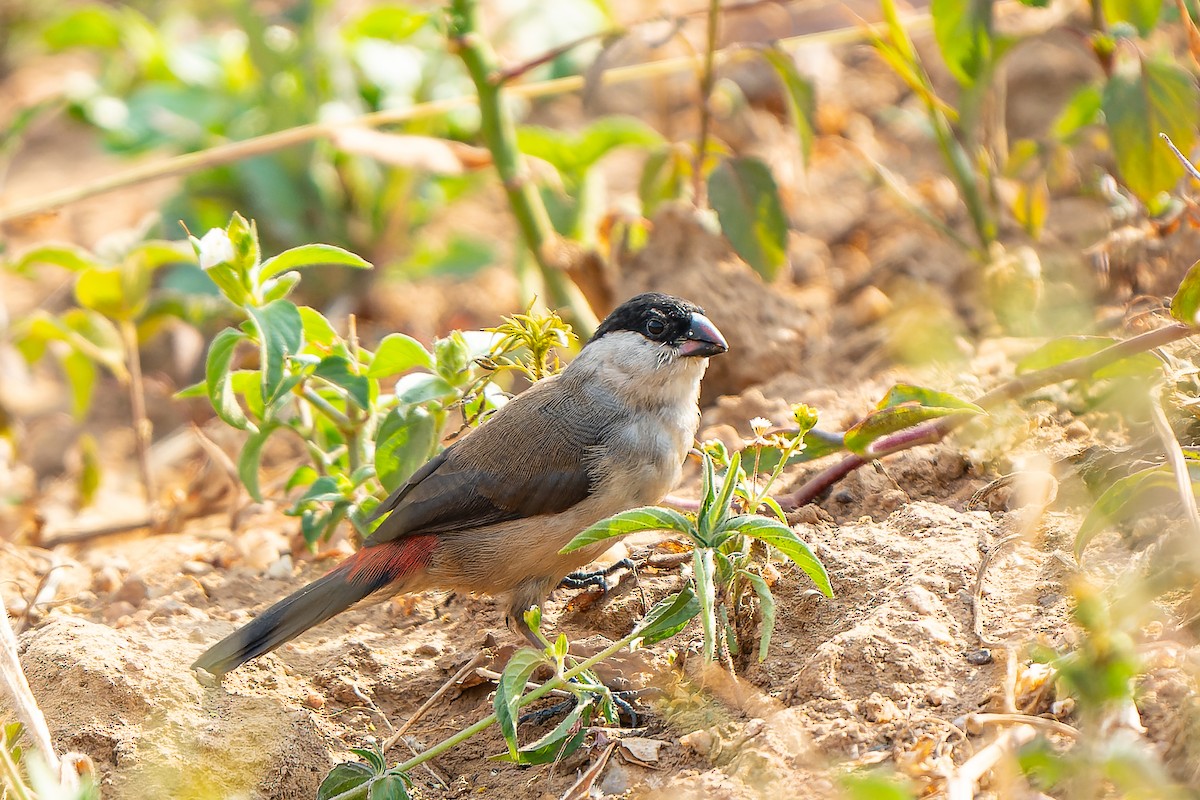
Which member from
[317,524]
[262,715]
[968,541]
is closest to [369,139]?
[317,524]

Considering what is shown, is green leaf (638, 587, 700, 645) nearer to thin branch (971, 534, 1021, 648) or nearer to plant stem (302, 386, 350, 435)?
thin branch (971, 534, 1021, 648)

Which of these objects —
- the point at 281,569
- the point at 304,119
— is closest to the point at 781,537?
the point at 281,569

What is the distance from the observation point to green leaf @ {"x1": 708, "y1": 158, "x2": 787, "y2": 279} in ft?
15.5

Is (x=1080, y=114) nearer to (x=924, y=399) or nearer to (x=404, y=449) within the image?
(x=924, y=399)

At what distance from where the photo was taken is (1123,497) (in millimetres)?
2717

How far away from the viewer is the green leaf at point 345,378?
3605mm

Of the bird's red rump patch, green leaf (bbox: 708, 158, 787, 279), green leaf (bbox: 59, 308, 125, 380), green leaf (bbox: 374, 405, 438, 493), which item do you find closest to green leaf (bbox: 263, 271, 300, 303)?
green leaf (bbox: 374, 405, 438, 493)

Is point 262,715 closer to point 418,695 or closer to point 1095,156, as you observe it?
point 418,695

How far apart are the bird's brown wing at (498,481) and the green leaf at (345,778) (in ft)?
2.86

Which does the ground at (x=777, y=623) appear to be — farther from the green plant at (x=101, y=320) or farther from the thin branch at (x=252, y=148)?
the thin branch at (x=252, y=148)

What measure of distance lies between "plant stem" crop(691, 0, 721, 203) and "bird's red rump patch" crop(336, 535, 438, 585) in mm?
2218

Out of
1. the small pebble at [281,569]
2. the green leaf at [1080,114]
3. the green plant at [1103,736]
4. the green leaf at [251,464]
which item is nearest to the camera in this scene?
the green plant at [1103,736]

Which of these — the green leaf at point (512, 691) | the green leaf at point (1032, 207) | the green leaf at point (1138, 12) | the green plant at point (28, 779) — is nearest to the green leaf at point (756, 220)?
the green leaf at point (1032, 207)

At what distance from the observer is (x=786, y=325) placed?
4875 mm
